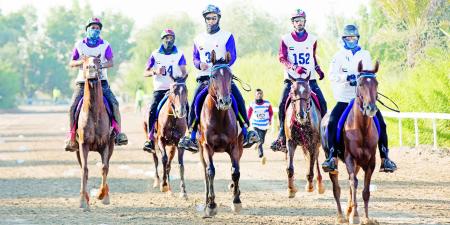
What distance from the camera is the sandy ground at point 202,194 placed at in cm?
1496

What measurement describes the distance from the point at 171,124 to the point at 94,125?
2729mm

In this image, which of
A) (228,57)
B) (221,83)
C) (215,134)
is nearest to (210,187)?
(215,134)

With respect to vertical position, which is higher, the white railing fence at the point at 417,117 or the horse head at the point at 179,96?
the horse head at the point at 179,96

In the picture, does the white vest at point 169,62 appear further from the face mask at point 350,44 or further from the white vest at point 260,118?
the white vest at point 260,118

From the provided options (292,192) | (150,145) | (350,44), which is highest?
(350,44)

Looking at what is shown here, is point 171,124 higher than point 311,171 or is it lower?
higher

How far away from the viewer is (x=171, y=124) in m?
19.6

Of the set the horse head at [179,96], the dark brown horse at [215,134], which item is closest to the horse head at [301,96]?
the dark brown horse at [215,134]

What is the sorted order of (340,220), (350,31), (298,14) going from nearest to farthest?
1. (340,220)
2. (350,31)
3. (298,14)

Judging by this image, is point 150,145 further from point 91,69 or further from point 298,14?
point 298,14

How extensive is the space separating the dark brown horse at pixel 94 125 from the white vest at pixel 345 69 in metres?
4.28

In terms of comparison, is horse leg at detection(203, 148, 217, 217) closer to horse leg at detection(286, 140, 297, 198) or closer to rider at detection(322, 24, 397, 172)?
rider at detection(322, 24, 397, 172)

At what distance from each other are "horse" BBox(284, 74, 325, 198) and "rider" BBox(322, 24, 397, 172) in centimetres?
253

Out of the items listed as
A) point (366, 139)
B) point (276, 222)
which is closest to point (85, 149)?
point (276, 222)
